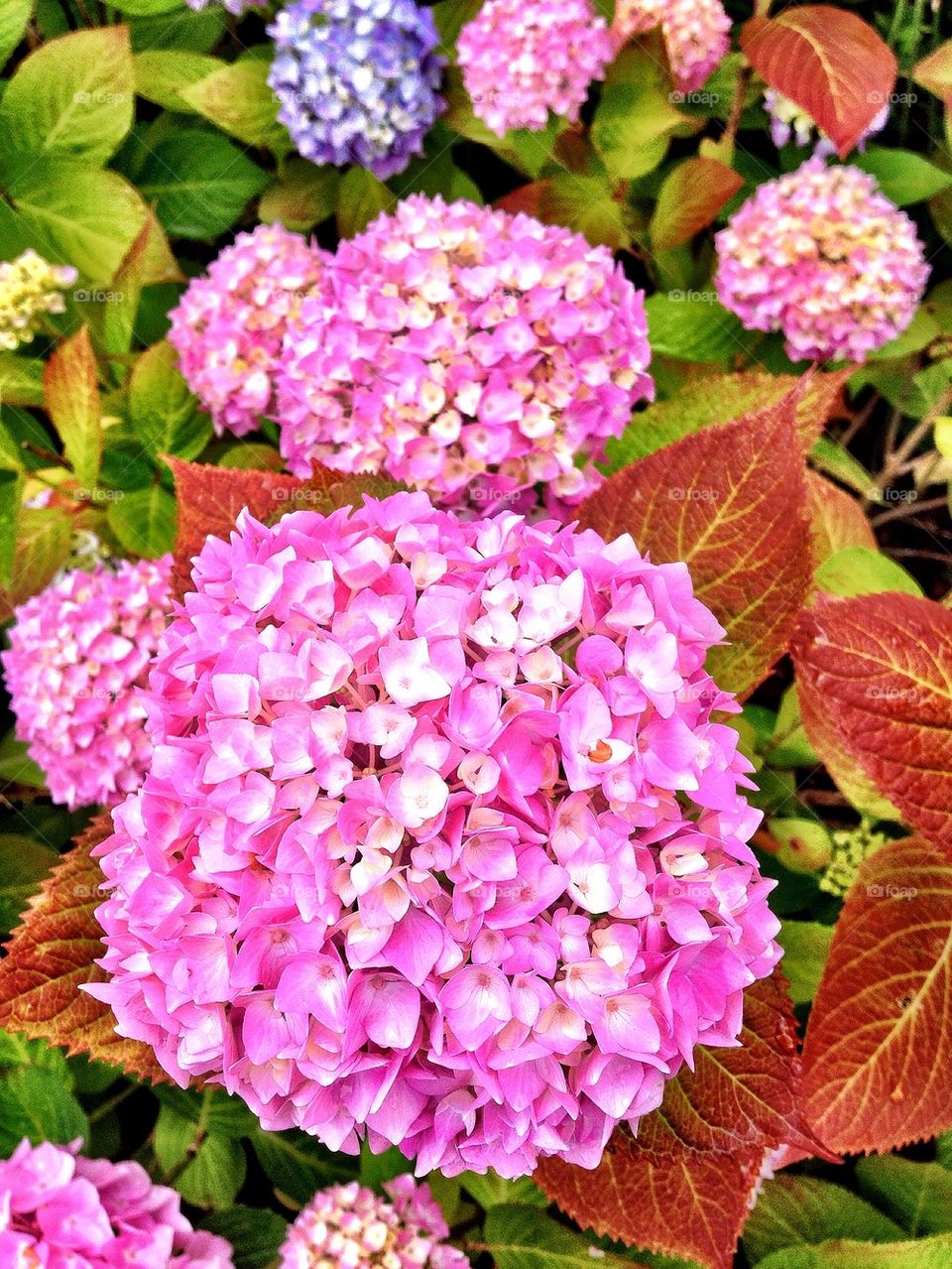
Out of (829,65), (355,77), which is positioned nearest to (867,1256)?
(829,65)

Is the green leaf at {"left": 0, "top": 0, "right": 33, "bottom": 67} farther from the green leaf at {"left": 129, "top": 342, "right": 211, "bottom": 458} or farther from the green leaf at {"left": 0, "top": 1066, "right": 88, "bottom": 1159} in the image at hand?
the green leaf at {"left": 0, "top": 1066, "right": 88, "bottom": 1159}

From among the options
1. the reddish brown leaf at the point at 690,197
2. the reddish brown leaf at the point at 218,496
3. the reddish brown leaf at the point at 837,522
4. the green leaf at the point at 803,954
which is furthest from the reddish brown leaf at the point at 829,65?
the green leaf at the point at 803,954

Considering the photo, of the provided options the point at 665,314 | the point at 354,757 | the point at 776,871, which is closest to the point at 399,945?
the point at 354,757

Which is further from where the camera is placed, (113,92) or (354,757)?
(113,92)

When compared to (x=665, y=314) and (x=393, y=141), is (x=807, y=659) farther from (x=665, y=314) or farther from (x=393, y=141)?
(x=393, y=141)

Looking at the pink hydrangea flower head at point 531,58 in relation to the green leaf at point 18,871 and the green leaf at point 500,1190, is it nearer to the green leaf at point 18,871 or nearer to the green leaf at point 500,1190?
the green leaf at point 18,871
